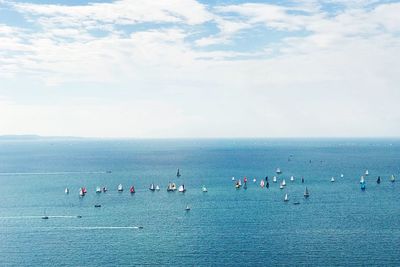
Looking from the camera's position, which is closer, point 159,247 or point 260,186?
point 159,247

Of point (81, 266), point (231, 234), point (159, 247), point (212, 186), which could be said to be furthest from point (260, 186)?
point (81, 266)

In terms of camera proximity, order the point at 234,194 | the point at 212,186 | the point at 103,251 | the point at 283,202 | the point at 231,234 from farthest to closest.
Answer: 1. the point at 212,186
2. the point at 234,194
3. the point at 283,202
4. the point at 231,234
5. the point at 103,251

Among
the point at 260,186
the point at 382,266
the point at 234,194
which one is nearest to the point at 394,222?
the point at 382,266

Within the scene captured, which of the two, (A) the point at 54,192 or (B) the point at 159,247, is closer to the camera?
(B) the point at 159,247

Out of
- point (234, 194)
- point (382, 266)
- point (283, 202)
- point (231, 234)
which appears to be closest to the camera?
point (382, 266)

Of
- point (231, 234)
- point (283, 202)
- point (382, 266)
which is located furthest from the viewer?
point (283, 202)

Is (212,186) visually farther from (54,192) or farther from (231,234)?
(231,234)

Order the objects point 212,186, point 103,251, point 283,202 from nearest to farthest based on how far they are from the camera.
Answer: point 103,251, point 283,202, point 212,186

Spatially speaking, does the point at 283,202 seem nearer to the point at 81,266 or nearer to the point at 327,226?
the point at 327,226
